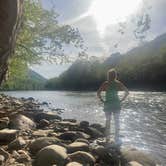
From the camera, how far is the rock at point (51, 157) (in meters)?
10.9

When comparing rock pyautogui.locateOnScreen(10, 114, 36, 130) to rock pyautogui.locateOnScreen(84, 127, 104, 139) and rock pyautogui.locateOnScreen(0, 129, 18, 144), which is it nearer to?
rock pyautogui.locateOnScreen(0, 129, 18, 144)

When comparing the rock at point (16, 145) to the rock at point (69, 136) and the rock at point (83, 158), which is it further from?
the rock at point (69, 136)

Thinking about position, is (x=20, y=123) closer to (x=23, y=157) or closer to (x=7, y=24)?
(x=23, y=157)

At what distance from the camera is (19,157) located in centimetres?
1125

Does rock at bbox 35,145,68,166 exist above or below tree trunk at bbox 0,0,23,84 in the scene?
below

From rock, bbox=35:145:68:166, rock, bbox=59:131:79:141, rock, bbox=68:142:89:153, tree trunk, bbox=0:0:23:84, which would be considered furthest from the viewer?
rock, bbox=59:131:79:141

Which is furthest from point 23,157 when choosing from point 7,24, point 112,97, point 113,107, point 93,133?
point 93,133

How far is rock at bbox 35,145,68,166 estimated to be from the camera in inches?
431

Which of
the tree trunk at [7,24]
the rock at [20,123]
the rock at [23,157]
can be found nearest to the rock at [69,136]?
the rock at [20,123]

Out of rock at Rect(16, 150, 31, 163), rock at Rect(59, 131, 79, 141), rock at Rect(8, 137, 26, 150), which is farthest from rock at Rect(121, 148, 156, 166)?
rock at Rect(8, 137, 26, 150)

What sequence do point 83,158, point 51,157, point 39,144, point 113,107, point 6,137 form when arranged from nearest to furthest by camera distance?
point 51,157, point 83,158, point 39,144, point 6,137, point 113,107

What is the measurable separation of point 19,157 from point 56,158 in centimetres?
122

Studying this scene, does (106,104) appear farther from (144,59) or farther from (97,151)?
(144,59)

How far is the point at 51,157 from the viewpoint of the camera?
36.3 feet
